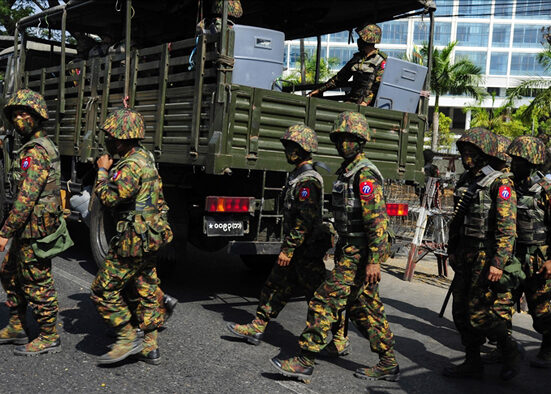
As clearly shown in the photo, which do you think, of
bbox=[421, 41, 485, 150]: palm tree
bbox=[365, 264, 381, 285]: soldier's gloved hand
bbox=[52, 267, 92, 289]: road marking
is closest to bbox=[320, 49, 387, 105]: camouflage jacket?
bbox=[365, 264, 381, 285]: soldier's gloved hand

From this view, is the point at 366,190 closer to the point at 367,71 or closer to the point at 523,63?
the point at 367,71

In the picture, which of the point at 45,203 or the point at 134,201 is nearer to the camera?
the point at 134,201

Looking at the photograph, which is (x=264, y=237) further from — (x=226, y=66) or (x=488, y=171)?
(x=488, y=171)

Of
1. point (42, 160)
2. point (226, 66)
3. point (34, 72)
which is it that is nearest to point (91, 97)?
point (34, 72)

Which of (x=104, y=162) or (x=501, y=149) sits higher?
(x=501, y=149)

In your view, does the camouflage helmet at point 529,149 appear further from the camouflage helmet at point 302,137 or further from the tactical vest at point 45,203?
the tactical vest at point 45,203

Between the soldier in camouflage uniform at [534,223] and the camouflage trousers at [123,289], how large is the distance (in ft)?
9.14

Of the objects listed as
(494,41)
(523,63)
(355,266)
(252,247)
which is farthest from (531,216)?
(494,41)

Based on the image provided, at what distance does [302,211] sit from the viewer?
4.38 meters

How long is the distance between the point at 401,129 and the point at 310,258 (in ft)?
7.85

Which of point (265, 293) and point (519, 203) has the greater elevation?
point (519, 203)

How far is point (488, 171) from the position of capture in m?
4.26

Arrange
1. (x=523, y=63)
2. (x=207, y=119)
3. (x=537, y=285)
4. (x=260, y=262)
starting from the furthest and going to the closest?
(x=523, y=63) → (x=260, y=262) → (x=207, y=119) → (x=537, y=285)

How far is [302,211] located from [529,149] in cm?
178
